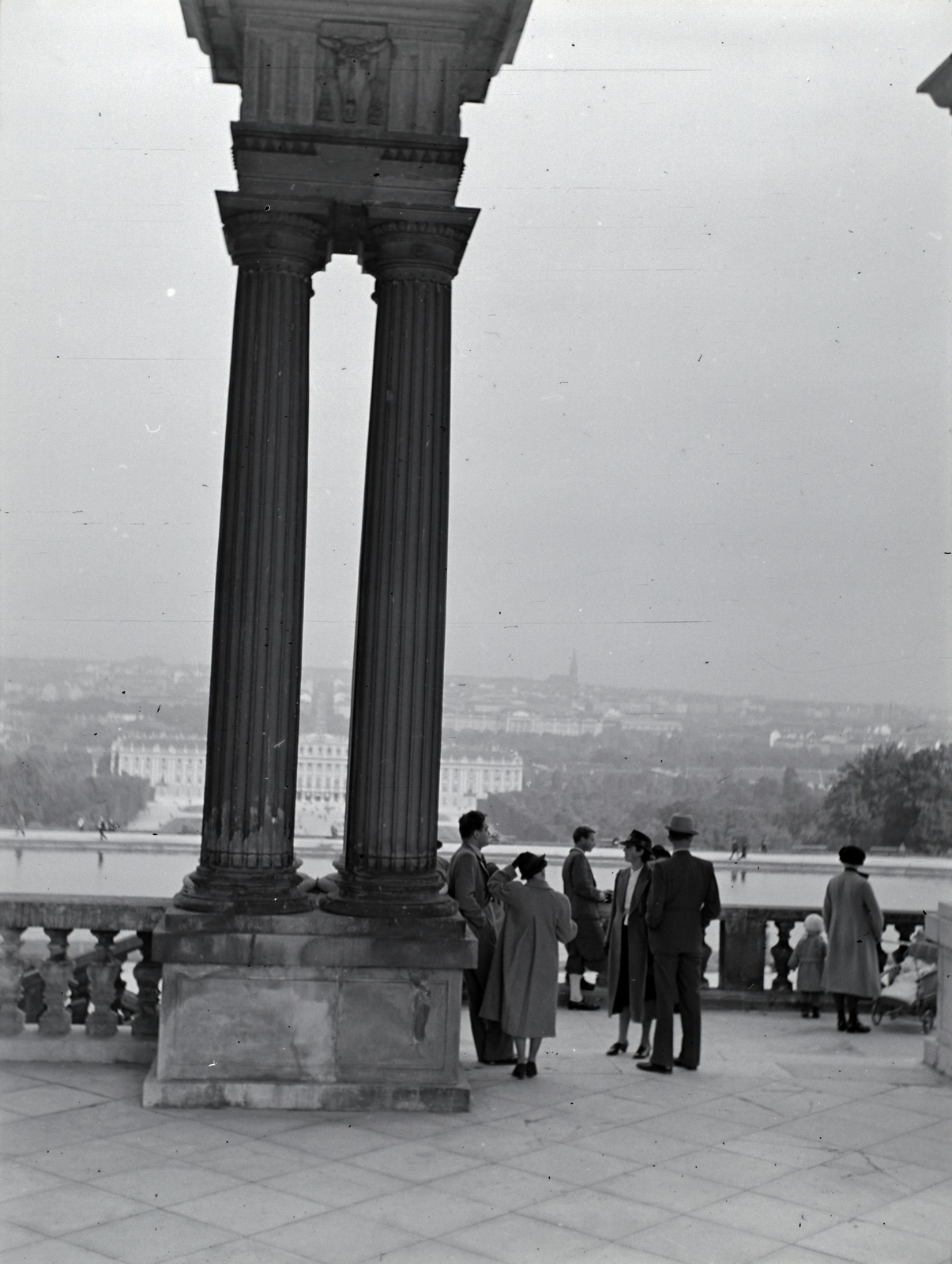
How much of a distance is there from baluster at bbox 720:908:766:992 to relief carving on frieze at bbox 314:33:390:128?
22.1 ft

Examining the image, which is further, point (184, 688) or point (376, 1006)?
point (184, 688)

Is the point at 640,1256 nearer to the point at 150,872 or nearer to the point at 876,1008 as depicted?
the point at 876,1008

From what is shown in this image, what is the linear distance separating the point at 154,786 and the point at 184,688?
179cm

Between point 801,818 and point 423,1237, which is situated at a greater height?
point 801,818

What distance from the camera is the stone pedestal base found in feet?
24.7

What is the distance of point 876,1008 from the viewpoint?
11.2m

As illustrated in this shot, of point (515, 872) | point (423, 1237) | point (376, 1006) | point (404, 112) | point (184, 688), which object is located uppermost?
point (404, 112)

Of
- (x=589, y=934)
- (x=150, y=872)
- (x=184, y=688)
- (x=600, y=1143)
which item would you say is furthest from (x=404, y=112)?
(x=150, y=872)

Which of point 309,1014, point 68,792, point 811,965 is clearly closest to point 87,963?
point 309,1014

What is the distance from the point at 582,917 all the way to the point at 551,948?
2786 mm

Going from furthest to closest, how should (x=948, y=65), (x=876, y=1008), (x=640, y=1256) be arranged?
1. (x=876, y=1008)
2. (x=948, y=65)
3. (x=640, y=1256)

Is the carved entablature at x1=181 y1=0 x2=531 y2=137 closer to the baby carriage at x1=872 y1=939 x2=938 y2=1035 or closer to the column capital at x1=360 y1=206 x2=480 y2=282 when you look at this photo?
the column capital at x1=360 y1=206 x2=480 y2=282

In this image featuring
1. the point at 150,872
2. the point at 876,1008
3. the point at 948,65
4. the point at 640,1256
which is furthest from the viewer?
the point at 150,872

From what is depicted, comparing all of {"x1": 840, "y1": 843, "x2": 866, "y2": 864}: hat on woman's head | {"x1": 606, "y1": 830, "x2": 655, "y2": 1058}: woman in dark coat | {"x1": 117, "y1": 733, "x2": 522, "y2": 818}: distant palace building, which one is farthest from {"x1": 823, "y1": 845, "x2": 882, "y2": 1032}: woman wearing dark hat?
{"x1": 117, "y1": 733, "x2": 522, "y2": 818}: distant palace building
